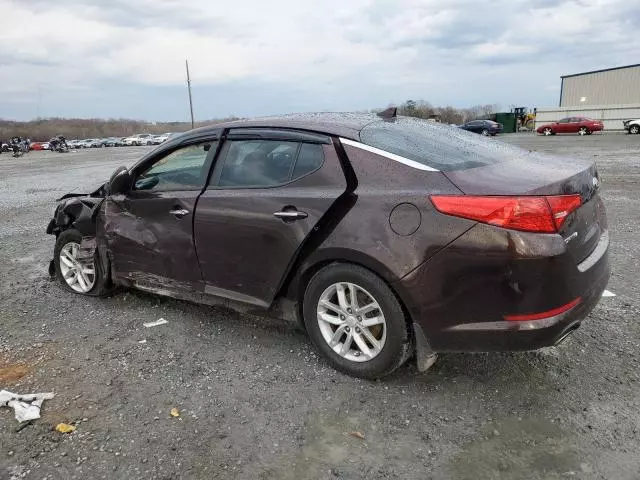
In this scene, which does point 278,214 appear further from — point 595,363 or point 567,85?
point 567,85

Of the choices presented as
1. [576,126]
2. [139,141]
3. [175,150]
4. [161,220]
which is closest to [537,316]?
[161,220]

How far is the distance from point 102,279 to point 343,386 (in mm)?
2589

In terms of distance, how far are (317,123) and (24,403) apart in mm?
2455

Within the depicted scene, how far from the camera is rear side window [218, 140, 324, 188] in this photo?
3.38 metres

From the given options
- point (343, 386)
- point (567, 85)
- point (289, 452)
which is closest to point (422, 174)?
point (343, 386)

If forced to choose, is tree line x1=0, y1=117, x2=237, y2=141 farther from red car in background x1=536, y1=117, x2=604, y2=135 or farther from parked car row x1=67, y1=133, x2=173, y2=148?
red car in background x1=536, y1=117, x2=604, y2=135

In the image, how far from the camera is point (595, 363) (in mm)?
3355

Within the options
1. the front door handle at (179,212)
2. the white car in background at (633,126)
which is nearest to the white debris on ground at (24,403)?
the front door handle at (179,212)

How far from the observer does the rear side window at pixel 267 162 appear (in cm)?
338

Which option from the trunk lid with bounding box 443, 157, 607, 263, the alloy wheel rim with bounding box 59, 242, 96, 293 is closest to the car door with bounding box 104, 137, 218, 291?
the alloy wheel rim with bounding box 59, 242, 96, 293

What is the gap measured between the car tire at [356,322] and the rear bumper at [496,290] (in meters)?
0.15

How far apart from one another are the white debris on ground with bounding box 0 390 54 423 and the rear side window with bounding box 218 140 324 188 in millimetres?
1753

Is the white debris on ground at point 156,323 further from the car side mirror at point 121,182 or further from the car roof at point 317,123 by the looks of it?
the car roof at point 317,123

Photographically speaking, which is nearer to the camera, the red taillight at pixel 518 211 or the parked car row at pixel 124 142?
the red taillight at pixel 518 211
